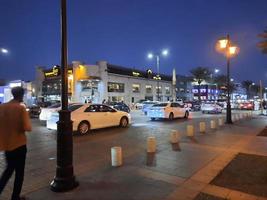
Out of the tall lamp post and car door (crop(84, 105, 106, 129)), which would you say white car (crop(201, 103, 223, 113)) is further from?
car door (crop(84, 105, 106, 129))

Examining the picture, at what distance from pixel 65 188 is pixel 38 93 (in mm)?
63239

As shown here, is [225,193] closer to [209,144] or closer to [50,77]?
[209,144]

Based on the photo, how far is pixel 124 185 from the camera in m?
5.72

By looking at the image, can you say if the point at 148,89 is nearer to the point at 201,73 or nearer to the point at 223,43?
the point at 201,73

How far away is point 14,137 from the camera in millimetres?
4691

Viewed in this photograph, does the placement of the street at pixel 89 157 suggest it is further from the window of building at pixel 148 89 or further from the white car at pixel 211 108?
the window of building at pixel 148 89

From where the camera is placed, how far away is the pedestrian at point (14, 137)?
15.4ft

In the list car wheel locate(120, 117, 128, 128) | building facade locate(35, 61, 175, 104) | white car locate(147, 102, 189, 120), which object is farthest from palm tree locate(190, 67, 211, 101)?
car wheel locate(120, 117, 128, 128)

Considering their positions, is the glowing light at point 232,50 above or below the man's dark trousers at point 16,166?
above

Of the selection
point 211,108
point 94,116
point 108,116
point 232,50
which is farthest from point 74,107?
point 211,108

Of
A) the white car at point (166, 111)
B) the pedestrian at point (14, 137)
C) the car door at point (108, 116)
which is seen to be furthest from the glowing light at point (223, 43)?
the pedestrian at point (14, 137)

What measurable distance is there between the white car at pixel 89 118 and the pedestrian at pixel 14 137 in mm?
8592

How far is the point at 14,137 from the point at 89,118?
31.6 feet

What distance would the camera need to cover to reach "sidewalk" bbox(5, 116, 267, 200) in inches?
205
